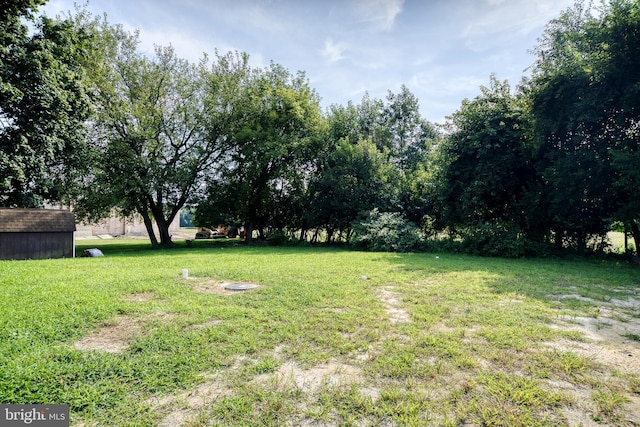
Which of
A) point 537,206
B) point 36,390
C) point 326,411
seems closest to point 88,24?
point 36,390

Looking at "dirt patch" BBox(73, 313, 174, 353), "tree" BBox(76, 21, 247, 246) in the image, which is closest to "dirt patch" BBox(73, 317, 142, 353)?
"dirt patch" BBox(73, 313, 174, 353)

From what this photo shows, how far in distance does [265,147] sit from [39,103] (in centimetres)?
861

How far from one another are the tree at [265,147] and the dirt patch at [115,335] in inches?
484

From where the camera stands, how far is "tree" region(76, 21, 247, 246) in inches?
540

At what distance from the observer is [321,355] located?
9.00 ft

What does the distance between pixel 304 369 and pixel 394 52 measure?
7606 mm

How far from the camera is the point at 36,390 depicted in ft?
6.98

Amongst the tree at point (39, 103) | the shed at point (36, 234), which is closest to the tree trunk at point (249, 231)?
the shed at point (36, 234)

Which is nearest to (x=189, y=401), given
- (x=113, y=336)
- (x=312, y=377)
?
(x=312, y=377)

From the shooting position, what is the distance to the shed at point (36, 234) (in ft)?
34.1

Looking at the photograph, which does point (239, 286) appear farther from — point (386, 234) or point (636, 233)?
point (636, 233)

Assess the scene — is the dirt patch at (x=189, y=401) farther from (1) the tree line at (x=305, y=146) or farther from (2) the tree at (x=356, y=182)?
(2) the tree at (x=356, y=182)

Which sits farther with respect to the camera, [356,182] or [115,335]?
[356,182]

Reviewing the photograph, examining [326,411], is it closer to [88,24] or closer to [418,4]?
[418,4]
